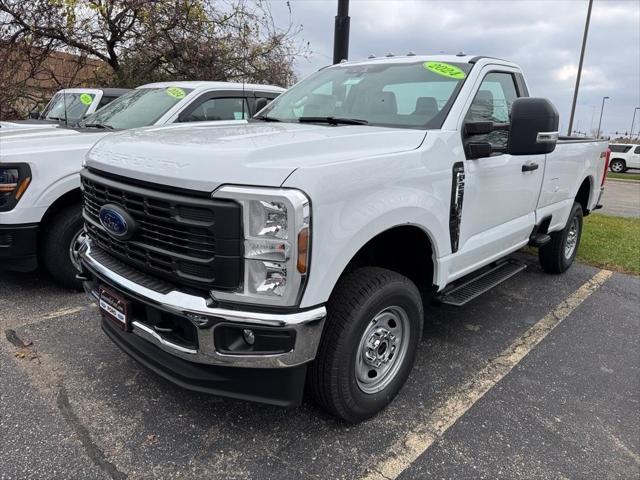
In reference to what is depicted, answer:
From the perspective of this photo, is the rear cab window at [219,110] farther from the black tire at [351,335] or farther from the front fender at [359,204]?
the black tire at [351,335]

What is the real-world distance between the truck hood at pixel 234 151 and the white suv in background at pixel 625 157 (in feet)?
110

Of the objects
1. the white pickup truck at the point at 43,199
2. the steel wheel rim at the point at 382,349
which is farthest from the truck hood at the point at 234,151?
the white pickup truck at the point at 43,199

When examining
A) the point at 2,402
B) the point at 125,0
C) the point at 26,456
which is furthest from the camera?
the point at 125,0

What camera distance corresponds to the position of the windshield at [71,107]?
24.9 feet

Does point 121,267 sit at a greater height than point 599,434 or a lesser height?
greater

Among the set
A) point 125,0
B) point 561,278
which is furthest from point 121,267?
point 125,0

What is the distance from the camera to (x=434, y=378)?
328 cm

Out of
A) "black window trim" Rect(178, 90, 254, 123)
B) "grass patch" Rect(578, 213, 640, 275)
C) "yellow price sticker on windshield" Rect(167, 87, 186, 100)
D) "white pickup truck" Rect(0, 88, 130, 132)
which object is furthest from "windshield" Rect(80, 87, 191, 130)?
"grass patch" Rect(578, 213, 640, 275)

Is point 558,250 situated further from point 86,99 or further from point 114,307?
point 86,99

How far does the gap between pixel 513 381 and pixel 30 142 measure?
13.6 feet

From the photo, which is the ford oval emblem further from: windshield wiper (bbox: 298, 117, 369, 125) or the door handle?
the door handle

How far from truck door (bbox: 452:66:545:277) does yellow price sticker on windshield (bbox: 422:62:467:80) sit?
0.49 ft

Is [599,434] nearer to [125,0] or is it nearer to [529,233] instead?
[529,233]

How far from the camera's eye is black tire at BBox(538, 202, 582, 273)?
17.8ft
